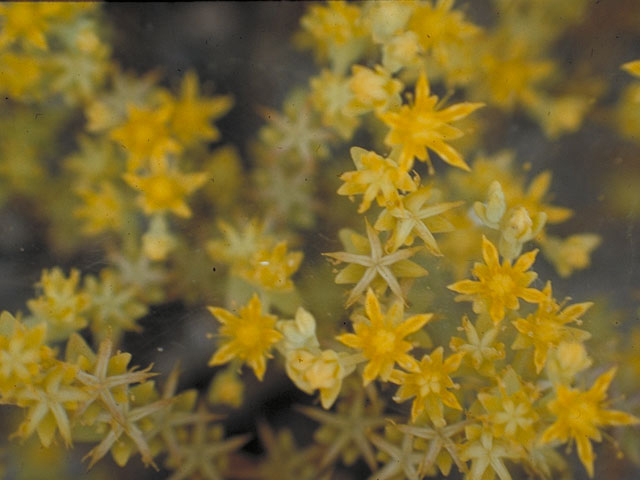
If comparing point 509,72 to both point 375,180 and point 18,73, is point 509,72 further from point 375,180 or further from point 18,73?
point 18,73

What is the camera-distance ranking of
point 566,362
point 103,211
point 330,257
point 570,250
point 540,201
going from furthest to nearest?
point 103,211
point 540,201
point 570,250
point 330,257
point 566,362

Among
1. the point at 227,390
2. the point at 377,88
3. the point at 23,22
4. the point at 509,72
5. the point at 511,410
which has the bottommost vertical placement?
the point at 227,390

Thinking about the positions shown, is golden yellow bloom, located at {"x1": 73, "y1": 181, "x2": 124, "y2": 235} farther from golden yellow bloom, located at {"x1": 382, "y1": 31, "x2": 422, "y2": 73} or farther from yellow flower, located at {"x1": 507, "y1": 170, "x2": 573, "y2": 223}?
yellow flower, located at {"x1": 507, "y1": 170, "x2": 573, "y2": 223}

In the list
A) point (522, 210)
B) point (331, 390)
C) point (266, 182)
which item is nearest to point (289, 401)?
point (331, 390)

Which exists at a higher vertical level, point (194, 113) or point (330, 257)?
point (194, 113)

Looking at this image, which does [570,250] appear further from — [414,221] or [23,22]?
[23,22]

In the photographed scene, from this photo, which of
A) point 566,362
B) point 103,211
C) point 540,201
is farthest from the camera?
point 103,211

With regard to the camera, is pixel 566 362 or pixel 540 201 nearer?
pixel 566 362

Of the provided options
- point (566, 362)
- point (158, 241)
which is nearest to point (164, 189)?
point (158, 241)

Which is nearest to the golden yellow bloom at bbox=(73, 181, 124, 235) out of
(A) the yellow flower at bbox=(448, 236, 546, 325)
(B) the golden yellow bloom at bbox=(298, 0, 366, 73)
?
(B) the golden yellow bloom at bbox=(298, 0, 366, 73)
